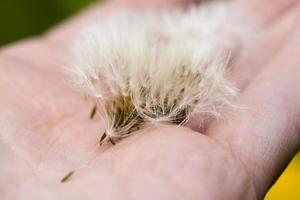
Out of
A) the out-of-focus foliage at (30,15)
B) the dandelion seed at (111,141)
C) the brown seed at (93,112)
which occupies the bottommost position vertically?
the out-of-focus foliage at (30,15)

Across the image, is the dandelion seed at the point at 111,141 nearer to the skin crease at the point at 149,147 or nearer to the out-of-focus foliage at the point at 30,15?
the skin crease at the point at 149,147

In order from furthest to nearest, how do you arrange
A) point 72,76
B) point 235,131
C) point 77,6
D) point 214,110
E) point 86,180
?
point 77,6, point 72,76, point 214,110, point 235,131, point 86,180

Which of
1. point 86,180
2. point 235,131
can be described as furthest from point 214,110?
point 86,180

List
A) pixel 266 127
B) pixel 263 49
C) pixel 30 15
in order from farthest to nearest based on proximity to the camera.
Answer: pixel 30 15
pixel 263 49
pixel 266 127

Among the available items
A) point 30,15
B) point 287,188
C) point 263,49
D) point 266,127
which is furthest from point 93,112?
point 30,15

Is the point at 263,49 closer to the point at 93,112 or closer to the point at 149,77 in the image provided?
the point at 149,77

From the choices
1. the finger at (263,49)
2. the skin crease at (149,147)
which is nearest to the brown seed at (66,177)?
the skin crease at (149,147)

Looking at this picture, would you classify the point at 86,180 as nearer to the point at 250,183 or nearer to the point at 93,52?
the point at 250,183
